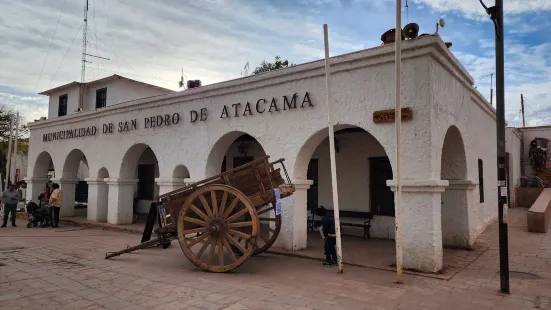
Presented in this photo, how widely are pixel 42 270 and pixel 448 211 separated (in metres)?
8.64

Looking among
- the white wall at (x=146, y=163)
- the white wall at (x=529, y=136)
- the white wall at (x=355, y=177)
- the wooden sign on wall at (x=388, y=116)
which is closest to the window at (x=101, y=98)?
the white wall at (x=146, y=163)

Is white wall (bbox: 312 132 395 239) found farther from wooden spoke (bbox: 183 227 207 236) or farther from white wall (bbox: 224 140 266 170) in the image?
wooden spoke (bbox: 183 227 207 236)

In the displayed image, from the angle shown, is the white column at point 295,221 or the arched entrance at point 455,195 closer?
the white column at point 295,221

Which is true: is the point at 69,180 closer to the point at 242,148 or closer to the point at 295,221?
the point at 242,148

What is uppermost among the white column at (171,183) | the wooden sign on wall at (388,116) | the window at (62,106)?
the window at (62,106)

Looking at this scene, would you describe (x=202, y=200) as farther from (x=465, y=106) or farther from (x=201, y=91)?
(x=465, y=106)

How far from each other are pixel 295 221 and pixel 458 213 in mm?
3873

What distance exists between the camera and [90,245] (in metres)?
9.43

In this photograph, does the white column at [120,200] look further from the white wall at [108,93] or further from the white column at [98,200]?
the white wall at [108,93]

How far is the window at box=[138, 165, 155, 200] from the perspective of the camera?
1645 centimetres

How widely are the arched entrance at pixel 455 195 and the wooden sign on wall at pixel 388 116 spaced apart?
2.27m

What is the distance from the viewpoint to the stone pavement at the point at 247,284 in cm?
500

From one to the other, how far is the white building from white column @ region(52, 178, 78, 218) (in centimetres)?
15

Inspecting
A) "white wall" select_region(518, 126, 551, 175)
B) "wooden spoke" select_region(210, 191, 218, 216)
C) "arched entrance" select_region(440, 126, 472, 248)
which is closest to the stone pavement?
"arched entrance" select_region(440, 126, 472, 248)
